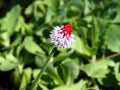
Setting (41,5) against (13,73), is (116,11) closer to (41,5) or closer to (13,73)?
(41,5)

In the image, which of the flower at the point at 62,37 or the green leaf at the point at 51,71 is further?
the green leaf at the point at 51,71

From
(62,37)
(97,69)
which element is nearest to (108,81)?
(97,69)

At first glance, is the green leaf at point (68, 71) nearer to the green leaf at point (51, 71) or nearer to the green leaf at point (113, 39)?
the green leaf at point (51, 71)

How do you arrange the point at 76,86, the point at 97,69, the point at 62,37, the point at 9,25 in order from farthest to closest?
the point at 9,25
the point at 97,69
the point at 76,86
the point at 62,37

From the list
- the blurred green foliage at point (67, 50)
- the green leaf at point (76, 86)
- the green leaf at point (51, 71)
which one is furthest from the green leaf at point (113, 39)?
the green leaf at point (51, 71)

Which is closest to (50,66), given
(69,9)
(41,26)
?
(41,26)

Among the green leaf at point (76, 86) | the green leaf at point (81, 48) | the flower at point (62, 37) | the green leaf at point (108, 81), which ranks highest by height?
the green leaf at point (81, 48)

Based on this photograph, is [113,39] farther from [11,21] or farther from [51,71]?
[11,21]

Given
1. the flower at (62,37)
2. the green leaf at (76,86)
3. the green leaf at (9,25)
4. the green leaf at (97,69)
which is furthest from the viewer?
the green leaf at (9,25)
